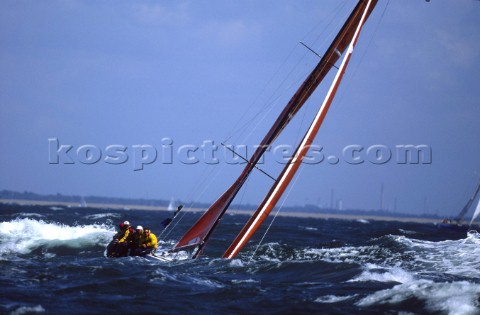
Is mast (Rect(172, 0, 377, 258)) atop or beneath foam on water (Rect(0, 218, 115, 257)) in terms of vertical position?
atop

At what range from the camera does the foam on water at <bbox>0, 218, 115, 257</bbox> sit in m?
27.6

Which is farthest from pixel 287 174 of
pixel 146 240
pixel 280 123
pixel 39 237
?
pixel 39 237

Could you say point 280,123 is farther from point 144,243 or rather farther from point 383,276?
point 144,243

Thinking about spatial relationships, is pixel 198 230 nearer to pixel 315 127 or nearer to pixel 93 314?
pixel 315 127

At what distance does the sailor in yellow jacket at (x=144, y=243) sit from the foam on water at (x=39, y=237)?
4.76m

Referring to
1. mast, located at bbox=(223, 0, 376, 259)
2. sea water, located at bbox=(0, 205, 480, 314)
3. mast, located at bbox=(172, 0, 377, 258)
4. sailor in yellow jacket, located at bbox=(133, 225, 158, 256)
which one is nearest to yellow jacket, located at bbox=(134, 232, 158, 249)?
sailor in yellow jacket, located at bbox=(133, 225, 158, 256)

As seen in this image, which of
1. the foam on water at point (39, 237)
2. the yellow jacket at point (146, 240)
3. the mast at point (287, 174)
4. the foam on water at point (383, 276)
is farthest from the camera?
the foam on water at point (39, 237)

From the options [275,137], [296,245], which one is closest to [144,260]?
[275,137]

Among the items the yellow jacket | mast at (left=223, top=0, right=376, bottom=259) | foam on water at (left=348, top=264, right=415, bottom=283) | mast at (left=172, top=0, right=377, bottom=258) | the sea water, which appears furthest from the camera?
the yellow jacket

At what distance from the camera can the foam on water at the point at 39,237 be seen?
27.6 m

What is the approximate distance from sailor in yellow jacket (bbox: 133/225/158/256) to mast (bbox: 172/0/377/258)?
98 cm

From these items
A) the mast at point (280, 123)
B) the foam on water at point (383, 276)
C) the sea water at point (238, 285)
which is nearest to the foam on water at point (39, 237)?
the sea water at point (238, 285)

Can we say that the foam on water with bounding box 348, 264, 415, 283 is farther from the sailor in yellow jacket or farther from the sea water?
the sailor in yellow jacket

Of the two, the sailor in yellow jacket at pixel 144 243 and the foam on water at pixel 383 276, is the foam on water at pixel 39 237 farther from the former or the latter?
the foam on water at pixel 383 276
